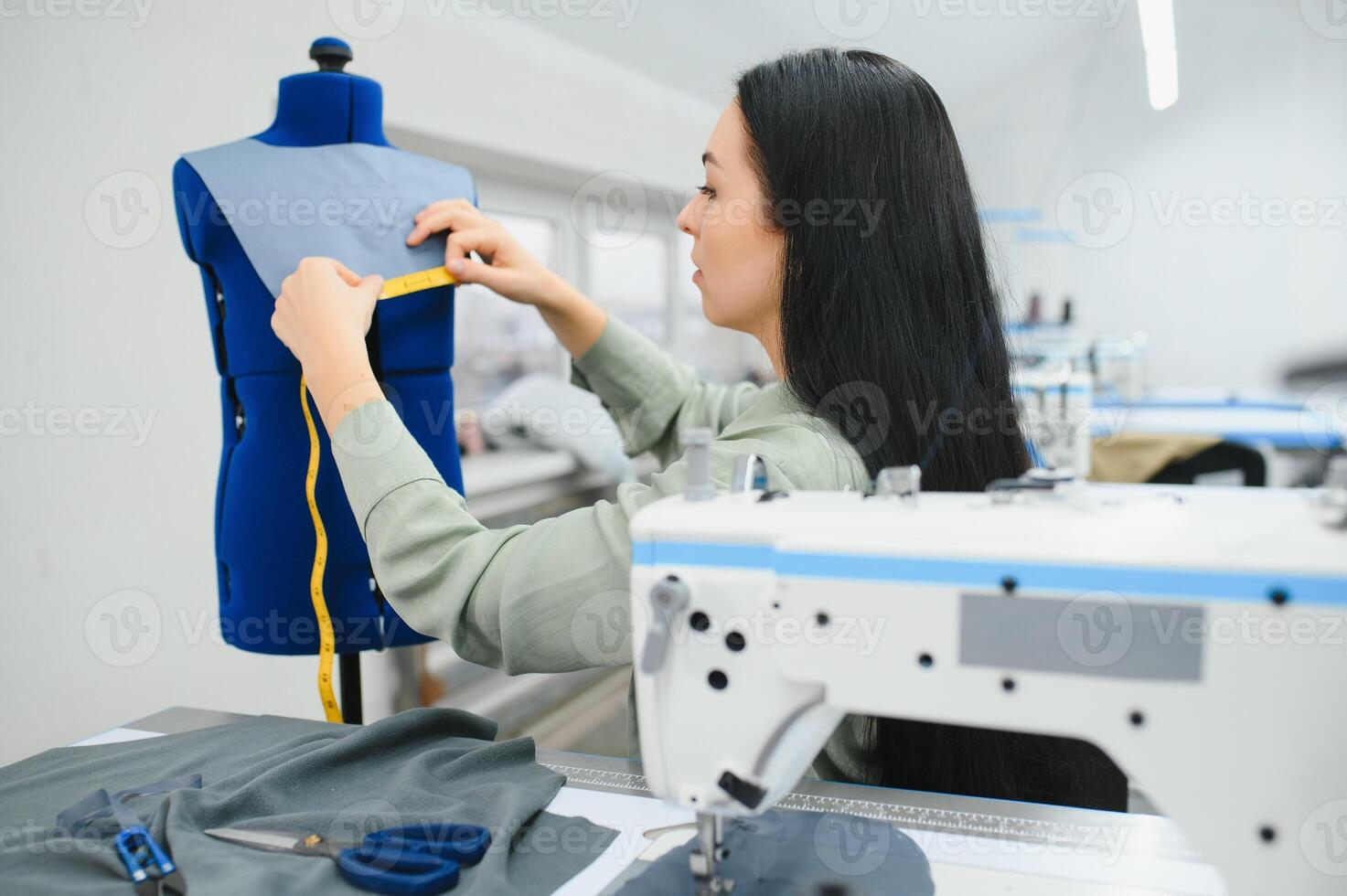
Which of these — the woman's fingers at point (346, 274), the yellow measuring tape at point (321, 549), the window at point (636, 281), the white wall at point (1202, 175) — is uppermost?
the white wall at point (1202, 175)

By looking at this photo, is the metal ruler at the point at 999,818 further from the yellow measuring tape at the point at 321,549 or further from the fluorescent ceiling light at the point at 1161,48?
the fluorescent ceiling light at the point at 1161,48

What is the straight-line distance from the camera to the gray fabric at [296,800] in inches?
29.6

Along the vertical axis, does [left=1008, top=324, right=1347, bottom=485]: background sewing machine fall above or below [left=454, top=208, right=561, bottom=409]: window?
below

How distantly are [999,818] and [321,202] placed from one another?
1049 millimetres

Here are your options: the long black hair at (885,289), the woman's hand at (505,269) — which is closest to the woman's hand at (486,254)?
the woman's hand at (505,269)

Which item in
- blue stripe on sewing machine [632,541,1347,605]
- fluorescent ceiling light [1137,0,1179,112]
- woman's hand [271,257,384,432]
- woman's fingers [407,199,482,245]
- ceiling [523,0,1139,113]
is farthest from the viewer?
ceiling [523,0,1139,113]

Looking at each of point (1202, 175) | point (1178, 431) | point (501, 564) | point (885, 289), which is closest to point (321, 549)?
point (501, 564)

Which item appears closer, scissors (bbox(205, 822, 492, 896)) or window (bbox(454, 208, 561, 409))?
scissors (bbox(205, 822, 492, 896))

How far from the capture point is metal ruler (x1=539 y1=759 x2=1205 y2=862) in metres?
0.82

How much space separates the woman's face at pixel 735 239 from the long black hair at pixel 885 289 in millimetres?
16

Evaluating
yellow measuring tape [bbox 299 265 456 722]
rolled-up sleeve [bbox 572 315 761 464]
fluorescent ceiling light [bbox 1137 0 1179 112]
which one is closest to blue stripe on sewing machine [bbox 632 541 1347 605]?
yellow measuring tape [bbox 299 265 456 722]

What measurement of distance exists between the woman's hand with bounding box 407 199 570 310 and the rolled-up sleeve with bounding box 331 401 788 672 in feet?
1.31

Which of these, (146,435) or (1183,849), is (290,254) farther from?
(1183,849)

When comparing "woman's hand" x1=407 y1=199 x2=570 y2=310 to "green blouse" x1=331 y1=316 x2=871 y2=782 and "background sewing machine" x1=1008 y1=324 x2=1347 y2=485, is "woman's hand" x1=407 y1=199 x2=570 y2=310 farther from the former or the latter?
"background sewing machine" x1=1008 y1=324 x2=1347 y2=485
